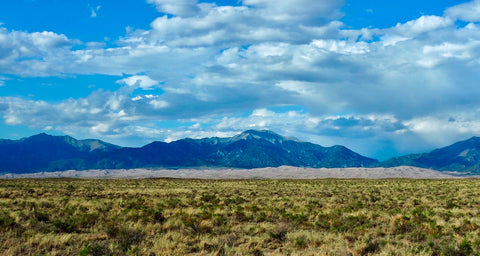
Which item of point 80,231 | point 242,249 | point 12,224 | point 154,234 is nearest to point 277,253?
point 242,249

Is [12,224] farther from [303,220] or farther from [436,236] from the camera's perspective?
[436,236]

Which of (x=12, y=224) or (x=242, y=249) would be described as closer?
(x=242, y=249)

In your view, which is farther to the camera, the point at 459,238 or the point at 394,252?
the point at 459,238

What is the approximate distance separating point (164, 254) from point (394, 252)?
8139mm

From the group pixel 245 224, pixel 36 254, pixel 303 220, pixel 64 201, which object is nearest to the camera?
pixel 36 254

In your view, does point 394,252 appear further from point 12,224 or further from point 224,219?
point 12,224

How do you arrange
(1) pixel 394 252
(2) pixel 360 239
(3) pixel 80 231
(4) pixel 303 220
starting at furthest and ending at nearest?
(4) pixel 303 220 < (3) pixel 80 231 < (2) pixel 360 239 < (1) pixel 394 252

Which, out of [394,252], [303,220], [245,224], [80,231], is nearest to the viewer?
[394,252]

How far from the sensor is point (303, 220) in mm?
20422

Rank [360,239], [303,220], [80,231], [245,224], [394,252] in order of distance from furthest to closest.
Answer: [303,220] < [245,224] < [80,231] < [360,239] < [394,252]

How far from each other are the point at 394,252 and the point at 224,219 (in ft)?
30.9

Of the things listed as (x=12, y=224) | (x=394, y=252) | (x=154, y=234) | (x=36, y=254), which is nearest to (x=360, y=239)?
(x=394, y=252)

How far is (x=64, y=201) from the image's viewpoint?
2820cm

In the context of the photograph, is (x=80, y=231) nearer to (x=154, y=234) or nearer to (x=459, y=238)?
(x=154, y=234)
